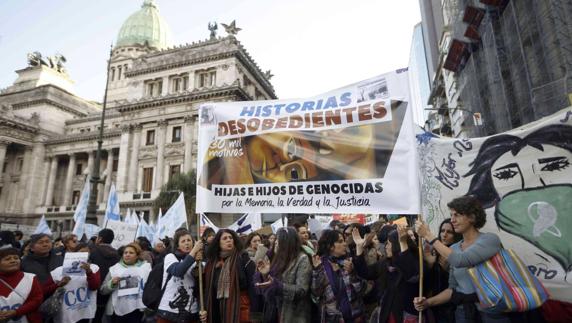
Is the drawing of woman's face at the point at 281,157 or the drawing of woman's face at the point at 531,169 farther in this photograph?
the drawing of woman's face at the point at 281,157

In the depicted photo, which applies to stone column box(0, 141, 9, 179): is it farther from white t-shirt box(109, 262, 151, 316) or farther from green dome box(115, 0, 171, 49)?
white t-shirt box(109, 262, 151, 316)

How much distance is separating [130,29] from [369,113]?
5902 centimetres

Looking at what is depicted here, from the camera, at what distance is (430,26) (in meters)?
42.6

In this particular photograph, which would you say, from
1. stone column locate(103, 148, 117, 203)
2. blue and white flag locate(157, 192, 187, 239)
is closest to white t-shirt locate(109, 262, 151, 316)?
blue and white flag locate(157, 192, 187, 239)

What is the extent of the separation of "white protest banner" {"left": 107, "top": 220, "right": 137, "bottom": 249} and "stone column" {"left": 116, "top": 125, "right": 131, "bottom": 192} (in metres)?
25.9

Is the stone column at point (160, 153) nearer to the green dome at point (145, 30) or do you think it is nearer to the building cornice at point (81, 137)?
the building cornice at point (81, 137)

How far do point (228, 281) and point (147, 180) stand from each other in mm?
34399

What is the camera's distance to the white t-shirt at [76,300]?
15.4 feet

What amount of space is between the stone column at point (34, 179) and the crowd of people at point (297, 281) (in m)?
49.5

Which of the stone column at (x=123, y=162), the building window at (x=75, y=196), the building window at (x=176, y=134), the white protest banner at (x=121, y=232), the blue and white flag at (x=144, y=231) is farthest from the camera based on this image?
the building window at (x=75, y=196)

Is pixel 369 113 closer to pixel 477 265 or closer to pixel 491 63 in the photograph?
pixel 477 265

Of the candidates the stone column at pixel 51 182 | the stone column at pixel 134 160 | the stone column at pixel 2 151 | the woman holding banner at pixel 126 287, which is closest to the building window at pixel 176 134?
the stone column at pixel 134 160

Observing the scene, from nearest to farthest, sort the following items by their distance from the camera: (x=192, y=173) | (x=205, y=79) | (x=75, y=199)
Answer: (x=192, y=173) → (x=205, y=79) → (x=75, y=199)

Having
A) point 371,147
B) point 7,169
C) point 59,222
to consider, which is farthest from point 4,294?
point 7,169
